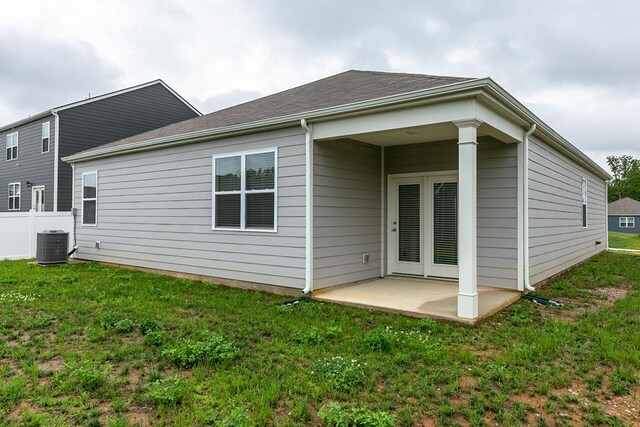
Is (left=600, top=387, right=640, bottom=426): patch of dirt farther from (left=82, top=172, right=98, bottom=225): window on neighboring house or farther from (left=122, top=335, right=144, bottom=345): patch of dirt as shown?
(left=82, top=172, right=98, bottom=225): window on neighboring house

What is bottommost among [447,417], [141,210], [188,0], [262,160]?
[447,417]

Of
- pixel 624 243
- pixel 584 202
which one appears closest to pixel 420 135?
pixel 584 202

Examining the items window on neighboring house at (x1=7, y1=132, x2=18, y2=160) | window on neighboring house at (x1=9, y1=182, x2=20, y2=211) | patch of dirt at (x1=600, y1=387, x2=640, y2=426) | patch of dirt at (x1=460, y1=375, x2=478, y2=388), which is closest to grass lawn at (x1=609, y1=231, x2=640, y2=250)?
patch of dirt at (x1=600, y1=387, x2=640, y2=426)

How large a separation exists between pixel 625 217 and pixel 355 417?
43964mm

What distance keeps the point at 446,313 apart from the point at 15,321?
16.5ft

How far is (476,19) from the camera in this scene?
10.2 meters

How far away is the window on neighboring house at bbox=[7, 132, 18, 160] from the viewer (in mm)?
17641

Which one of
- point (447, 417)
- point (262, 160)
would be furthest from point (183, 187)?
point (447, 417)

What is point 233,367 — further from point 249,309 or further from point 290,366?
point 249,309

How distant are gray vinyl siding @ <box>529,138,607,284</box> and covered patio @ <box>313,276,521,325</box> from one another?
1272 millimetres

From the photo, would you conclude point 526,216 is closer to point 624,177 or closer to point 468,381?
point 468,381

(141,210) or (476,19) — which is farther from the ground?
(476,19)

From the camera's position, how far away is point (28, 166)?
16.5m

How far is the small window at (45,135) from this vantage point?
15.3 metres
